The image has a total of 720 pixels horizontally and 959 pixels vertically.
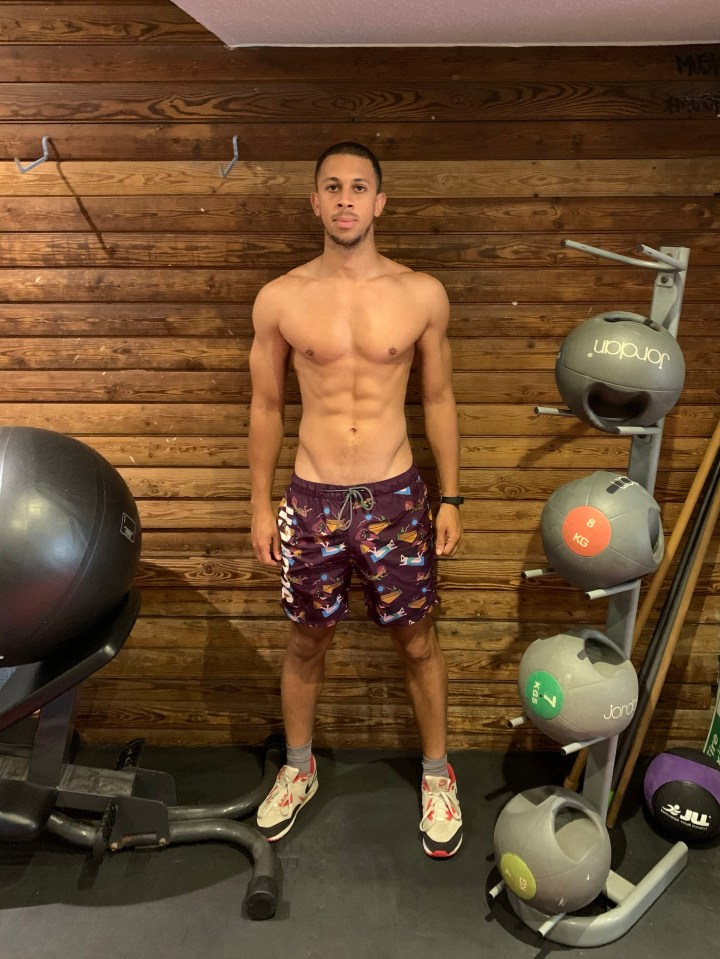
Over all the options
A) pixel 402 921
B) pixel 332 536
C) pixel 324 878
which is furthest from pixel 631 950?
pixel 332 536

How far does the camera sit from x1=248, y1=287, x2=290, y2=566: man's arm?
2.41 metres

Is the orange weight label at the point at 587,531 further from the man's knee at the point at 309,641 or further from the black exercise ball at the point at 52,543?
the black exercise ball at the point at 52,543

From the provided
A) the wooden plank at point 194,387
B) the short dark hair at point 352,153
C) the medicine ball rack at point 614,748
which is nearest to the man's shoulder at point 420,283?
the short dark hair at point 352,153

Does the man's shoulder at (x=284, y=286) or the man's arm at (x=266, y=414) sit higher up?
the man's shoulder at (x=284, y=286)

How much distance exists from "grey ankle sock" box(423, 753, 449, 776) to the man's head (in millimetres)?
1887

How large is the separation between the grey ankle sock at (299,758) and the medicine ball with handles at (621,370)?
65.2 inches

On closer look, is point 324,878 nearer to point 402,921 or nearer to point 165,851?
point 402,921

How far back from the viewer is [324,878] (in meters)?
2.50

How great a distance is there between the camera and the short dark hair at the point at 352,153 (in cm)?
226

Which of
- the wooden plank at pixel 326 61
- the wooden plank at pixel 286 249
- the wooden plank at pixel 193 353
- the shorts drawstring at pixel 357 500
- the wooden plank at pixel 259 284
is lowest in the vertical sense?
the shorts drawstring at pixel 357 500

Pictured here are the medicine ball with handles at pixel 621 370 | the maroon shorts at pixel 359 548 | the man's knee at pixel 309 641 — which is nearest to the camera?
the medicine ball with handles at pixel 621 370

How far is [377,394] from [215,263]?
78 centimetres

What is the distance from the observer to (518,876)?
7.16ft

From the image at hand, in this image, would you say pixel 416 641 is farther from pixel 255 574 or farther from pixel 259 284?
pixel 259 284
